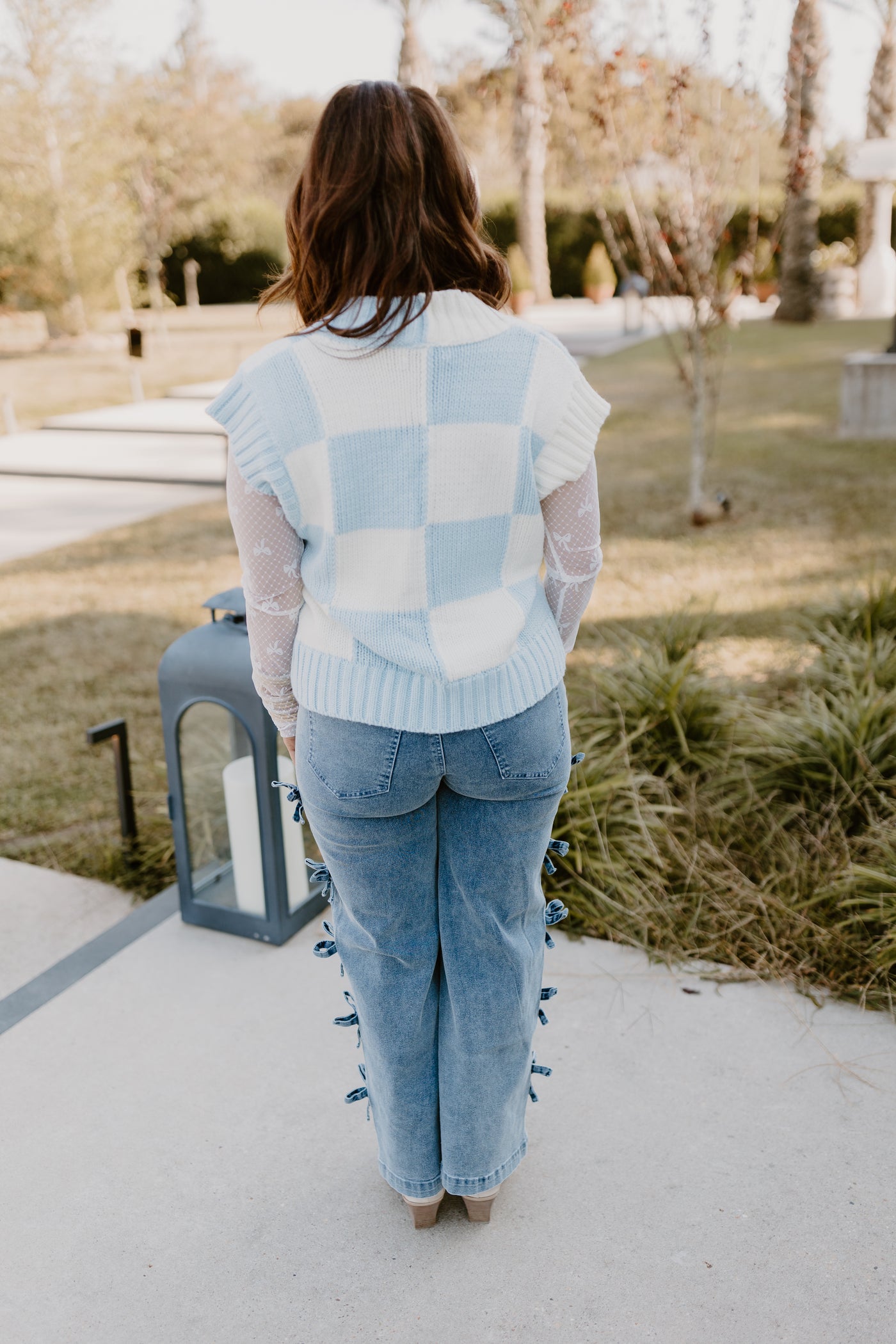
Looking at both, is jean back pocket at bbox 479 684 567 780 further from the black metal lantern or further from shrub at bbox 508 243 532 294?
shrub at bbox 508 243 532 294

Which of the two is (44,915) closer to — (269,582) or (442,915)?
(442,915)

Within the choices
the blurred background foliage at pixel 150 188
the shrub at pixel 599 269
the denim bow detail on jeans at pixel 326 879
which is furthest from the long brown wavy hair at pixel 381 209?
the shrub at pixel 599 269

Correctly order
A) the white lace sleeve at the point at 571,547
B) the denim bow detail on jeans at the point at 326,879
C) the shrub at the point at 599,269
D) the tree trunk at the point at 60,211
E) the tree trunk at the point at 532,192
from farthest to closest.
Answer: the shrub at the point at 599,269, the tree trunk at the point at 532,192, the tree trunk at the point at 60,211, the denim bow detail on jeans at the point at 326,879, the white lace sleeve at the point at 571,547

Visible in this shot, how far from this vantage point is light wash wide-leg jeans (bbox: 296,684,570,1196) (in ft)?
5.01

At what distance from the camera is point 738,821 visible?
3.19m

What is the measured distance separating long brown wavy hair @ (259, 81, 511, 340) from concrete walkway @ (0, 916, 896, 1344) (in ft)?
5.11

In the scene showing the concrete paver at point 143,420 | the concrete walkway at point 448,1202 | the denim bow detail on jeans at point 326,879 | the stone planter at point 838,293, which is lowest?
the concrete walkway at point 448,1202

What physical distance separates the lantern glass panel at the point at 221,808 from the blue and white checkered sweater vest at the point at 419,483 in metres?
1.24

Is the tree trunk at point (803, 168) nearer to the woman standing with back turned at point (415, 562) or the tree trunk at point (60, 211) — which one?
the woman standing with back turned at point (415, 562)

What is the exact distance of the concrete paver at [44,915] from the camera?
2834 mm

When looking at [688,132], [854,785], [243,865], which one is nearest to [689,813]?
[854,785]

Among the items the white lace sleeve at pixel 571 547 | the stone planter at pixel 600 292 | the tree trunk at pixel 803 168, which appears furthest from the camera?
the stone planter at pixel 600 292

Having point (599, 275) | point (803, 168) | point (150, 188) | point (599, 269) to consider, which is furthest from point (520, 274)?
point (803, 168)

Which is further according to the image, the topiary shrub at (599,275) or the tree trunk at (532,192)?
the topiary shrub at (599,275)
